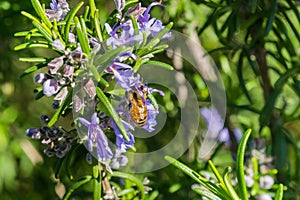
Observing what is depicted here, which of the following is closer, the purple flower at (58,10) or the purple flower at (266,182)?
the purple flower at (58,10)

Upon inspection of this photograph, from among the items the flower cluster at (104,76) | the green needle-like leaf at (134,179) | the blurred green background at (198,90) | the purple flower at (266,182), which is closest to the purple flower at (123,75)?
the flower cluster at (104,76)

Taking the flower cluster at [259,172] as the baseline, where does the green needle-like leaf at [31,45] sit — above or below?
above

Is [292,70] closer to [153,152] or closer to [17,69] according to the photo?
[153,152]

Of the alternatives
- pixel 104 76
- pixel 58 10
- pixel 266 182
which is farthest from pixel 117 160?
pixel 266 182

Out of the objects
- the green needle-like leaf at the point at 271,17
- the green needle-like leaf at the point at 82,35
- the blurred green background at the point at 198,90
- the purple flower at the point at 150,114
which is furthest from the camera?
the blurred green background at the point at 198,90

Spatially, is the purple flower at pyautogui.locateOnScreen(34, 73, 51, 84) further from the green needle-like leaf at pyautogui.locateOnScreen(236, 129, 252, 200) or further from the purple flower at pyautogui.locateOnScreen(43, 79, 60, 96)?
the green needle-like leaf at pyautogui.locateOnScreen(236, 129, 252, 200)

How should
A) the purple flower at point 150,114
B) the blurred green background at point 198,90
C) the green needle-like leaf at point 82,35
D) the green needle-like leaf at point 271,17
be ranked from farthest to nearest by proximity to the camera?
the blurred green background at point 198,90 → the green needle-like leaf at point 271,17 → the purple flower at point 150,114 → the green needle-like leaf at point 82,35

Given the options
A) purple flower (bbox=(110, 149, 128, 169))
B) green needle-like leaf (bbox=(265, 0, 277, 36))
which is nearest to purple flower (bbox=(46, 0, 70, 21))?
purple flower (bbox=(110, 149, 128, 169))

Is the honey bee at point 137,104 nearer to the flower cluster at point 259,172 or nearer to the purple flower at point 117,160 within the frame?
the purple flower at point 117,160

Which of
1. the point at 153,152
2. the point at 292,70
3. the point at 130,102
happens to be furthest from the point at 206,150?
the point at 130,102
